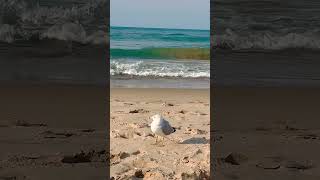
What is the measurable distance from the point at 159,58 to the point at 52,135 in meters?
10.6

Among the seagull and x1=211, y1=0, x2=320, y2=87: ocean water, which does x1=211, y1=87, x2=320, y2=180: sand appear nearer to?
the seagull

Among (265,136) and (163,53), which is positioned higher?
(163,53)

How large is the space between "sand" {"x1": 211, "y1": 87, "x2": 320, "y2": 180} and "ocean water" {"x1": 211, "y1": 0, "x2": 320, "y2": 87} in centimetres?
165

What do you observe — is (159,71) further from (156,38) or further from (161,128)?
(156,38)

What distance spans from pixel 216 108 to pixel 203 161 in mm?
2598

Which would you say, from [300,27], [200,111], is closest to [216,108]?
[200,111]

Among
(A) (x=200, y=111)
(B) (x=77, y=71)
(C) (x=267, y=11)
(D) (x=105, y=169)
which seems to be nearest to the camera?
(D) (x=105, y=169)

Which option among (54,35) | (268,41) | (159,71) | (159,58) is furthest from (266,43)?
(54,35)

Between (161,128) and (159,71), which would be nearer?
(161,128)

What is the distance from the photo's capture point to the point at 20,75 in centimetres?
801

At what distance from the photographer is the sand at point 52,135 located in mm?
2898

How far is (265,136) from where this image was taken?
4035mm

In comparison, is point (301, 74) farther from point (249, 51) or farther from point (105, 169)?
point (105, 169)

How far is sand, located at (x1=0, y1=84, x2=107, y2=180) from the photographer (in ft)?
9.51
